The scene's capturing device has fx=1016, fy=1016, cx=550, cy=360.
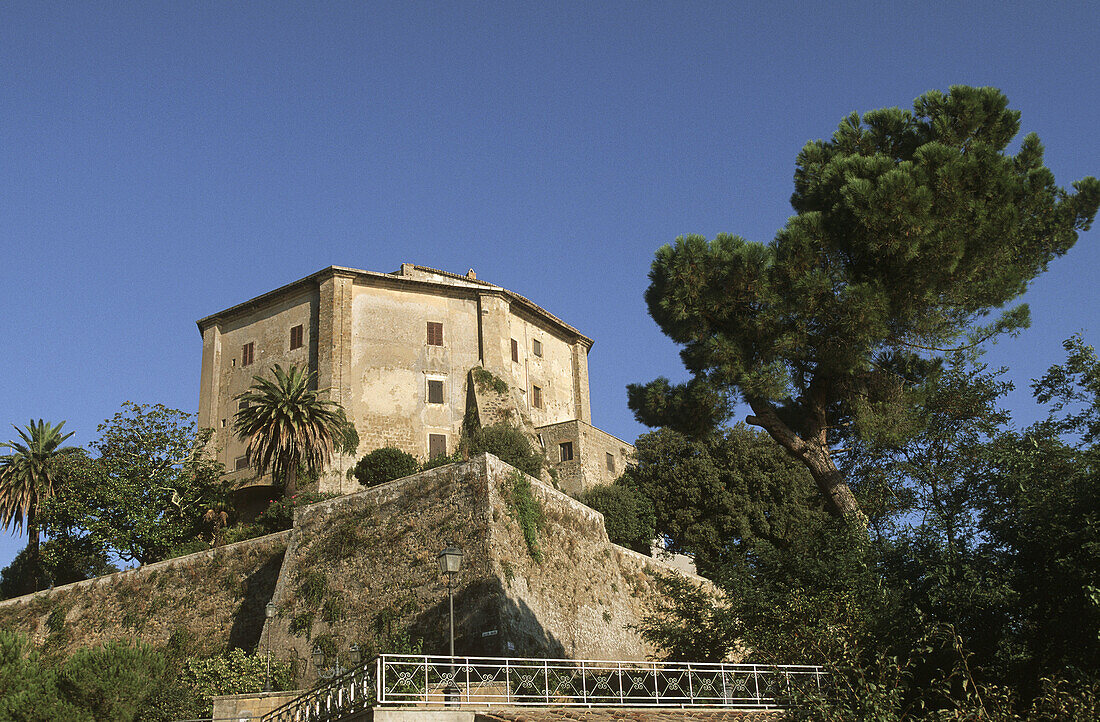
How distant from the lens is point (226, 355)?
1652 inches

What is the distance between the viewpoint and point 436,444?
126 feet

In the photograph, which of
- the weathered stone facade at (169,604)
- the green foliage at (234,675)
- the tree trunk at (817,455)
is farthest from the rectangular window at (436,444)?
the tree trunk at (817,455)

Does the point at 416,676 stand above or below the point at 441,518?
below

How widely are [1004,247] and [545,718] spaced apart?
1174 cm

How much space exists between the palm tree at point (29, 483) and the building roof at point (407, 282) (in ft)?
26.5

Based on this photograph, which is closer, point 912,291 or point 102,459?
point 912,291

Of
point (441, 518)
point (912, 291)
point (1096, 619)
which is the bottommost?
point (1096, 619)

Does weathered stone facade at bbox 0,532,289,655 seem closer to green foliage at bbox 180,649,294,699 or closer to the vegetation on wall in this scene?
green foliage at bbox 180,649,294,699

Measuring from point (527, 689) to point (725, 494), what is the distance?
2006 cm

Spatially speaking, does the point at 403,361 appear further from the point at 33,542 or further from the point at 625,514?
the point at 33,542

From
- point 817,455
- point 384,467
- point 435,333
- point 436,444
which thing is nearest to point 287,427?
point 384,467

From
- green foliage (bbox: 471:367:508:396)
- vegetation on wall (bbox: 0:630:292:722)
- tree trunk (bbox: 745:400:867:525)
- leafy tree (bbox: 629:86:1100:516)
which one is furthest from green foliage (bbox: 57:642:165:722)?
green foliage (bbox: 471:367:508:396)

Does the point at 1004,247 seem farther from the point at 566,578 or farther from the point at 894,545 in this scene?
the point at 566,578

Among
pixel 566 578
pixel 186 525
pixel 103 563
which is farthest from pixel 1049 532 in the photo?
pixel 103 563
